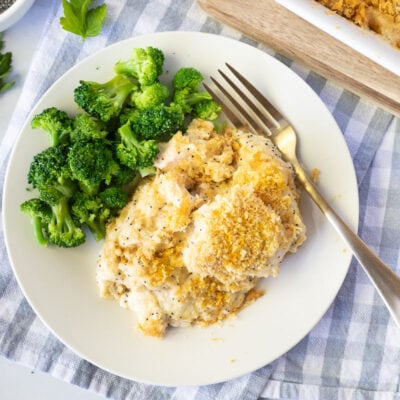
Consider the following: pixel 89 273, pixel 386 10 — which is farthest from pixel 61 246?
pixel 386 10

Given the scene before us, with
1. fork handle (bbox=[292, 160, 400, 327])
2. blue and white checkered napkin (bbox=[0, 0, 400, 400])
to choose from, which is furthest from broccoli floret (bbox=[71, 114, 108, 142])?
fork handle (bbox=[292, 160, 400, 327])

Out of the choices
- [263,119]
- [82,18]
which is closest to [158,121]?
[263,119]

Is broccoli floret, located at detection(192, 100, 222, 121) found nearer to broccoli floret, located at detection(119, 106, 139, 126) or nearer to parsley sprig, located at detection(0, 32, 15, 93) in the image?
broccoli floret, located at detection(119, 106, 139, 126)

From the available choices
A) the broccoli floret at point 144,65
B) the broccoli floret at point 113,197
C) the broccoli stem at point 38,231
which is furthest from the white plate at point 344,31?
the broccoli stem at point 38,231

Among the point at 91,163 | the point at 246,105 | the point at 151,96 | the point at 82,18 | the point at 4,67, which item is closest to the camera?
the point at 91,163

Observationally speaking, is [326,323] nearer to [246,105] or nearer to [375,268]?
[375,268]

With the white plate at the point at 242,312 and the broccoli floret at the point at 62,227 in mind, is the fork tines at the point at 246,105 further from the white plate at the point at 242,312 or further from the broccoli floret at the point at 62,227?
the broccoli floret at the point at 62,227
